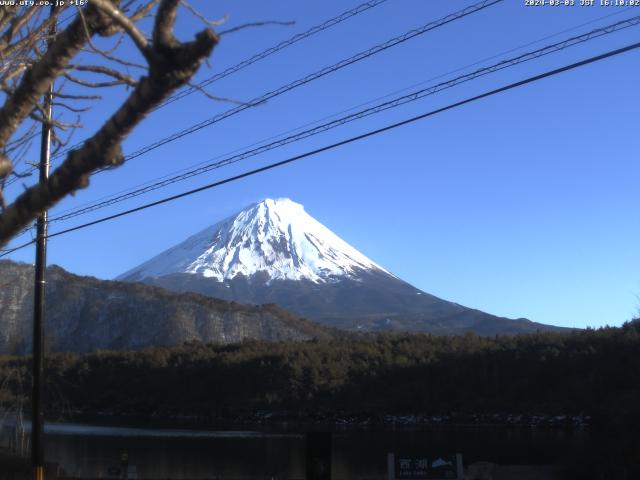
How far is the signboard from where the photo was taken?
55.4 ft

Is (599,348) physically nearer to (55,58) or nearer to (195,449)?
(195,449)

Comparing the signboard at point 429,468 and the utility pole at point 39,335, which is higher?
the utility pole at point 39,335

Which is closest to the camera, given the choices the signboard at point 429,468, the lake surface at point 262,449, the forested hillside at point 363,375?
the signboard at point 429,468

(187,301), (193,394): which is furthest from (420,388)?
(187,301)

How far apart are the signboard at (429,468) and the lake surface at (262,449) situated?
21.8 ft

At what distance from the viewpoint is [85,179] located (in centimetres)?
601

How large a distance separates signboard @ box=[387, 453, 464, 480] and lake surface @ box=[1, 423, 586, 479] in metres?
6.64

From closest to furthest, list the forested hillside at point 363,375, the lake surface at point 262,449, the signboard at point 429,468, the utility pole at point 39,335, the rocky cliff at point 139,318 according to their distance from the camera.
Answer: the signboard at point 429,468 → the utility pole at point 39,335 → the lake surface at point 262,449 → the forested hillside at point 363,375 → the rocky cliff at point 139,318

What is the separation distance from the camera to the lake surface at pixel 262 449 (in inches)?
1187

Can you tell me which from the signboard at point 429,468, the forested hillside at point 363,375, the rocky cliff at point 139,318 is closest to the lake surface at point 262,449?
the signboard at point 429,468

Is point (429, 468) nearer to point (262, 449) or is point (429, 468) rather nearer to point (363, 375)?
point (262, 449)

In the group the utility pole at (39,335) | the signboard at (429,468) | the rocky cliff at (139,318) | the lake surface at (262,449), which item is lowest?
the lake surface at (262,449)

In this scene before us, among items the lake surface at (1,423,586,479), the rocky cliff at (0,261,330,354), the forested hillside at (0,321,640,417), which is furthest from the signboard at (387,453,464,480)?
the rocky cliff at (0,261,330,354)

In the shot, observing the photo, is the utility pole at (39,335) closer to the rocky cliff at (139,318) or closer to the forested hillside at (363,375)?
the forested hillside at (363,375)
